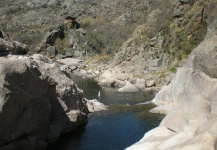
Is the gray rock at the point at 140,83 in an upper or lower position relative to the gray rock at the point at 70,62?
lower

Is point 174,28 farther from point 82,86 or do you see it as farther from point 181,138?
point 181,138

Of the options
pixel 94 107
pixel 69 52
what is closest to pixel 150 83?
pixel 94 107

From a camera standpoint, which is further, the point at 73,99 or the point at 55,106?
the point at 73,99

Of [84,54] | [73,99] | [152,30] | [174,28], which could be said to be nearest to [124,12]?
[84,54]

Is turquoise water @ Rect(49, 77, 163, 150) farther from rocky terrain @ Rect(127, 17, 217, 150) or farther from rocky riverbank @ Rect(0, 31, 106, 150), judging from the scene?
rocky terrain @ Rect(127, 17, 217, 150)

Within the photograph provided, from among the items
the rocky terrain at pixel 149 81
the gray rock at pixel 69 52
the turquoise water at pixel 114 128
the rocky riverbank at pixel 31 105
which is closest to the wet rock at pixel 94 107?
the rocky terrain at pixel 149 81

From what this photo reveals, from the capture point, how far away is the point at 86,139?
146 feet

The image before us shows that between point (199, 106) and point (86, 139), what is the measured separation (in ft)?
63.3

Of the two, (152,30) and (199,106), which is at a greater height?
(152,30)

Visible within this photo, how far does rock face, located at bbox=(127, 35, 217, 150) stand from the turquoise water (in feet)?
30.5

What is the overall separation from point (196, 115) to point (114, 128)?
68.7 ft

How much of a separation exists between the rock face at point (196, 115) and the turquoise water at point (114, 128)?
9.31 m

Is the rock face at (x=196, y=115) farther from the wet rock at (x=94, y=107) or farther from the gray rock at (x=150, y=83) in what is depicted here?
the gray rock at (x=150, y=83)

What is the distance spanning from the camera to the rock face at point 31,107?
33656 mm
